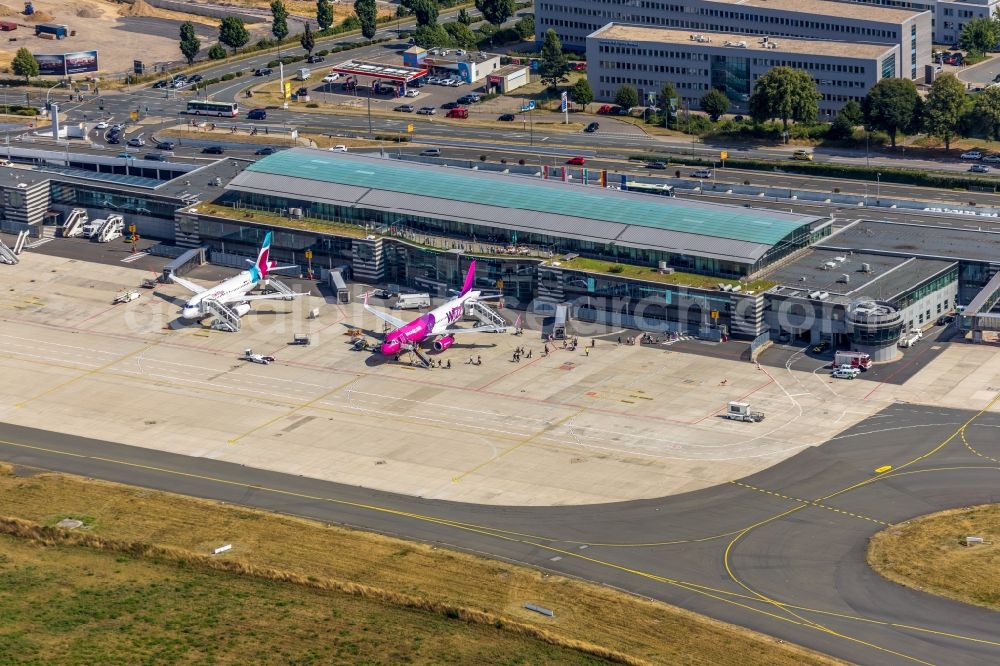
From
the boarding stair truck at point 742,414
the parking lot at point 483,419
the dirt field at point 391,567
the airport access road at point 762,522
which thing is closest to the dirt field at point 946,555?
the airport access road at point 762,522

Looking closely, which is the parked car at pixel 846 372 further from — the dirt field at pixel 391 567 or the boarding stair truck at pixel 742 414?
the dirt field at pixel 391 567

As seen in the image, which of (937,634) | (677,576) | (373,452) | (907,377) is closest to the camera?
(937,634)

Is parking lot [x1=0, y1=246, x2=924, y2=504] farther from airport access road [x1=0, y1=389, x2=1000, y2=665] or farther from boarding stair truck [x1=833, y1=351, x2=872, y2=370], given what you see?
boarding stair truck [x1=833, y1=351, x2=872, y2=370]

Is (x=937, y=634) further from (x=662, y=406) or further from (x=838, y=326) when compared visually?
(x=838, y=326)

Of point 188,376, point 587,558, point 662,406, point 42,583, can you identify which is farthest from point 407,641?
point 188,376

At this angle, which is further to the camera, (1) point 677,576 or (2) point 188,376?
(2) point 188,376

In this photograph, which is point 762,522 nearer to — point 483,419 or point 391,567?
point 391,567
